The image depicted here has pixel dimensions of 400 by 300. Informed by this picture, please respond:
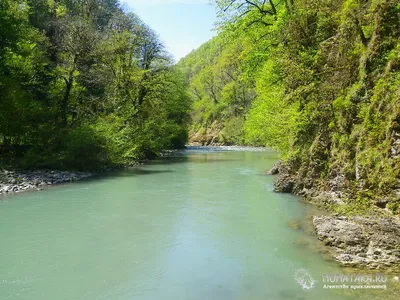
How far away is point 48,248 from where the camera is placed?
307 inches

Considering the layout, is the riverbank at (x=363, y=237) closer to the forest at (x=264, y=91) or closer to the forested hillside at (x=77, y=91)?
the forest at (x=264, y=91)

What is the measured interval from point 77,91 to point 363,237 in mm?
22944

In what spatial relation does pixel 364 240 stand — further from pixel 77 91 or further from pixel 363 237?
pixel 77 91

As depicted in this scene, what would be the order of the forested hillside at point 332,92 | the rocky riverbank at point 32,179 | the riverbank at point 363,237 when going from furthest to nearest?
1. the rocky riverbank at point 32,179
2. the forested hillside at point 332,92
3. the riverbank at point 363,237

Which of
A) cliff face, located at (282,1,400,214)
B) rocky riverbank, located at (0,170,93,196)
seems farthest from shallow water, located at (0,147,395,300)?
cliff face, located at (282,1,400,214)

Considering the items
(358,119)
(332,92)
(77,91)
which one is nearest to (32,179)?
(77,91)

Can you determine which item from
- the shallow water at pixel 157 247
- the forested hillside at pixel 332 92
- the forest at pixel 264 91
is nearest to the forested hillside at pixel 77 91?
the forest at pixel 264 91

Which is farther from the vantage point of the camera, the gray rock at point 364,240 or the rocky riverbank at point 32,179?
the rocky riverbank at point 32,179

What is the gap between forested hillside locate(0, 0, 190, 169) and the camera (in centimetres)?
1861

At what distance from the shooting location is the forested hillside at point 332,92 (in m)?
8.74

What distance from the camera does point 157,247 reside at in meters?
7.95

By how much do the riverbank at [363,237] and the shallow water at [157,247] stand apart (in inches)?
16.0

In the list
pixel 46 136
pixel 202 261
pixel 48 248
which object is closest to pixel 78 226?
pixel 48 248

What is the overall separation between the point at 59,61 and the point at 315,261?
25.7 meters
